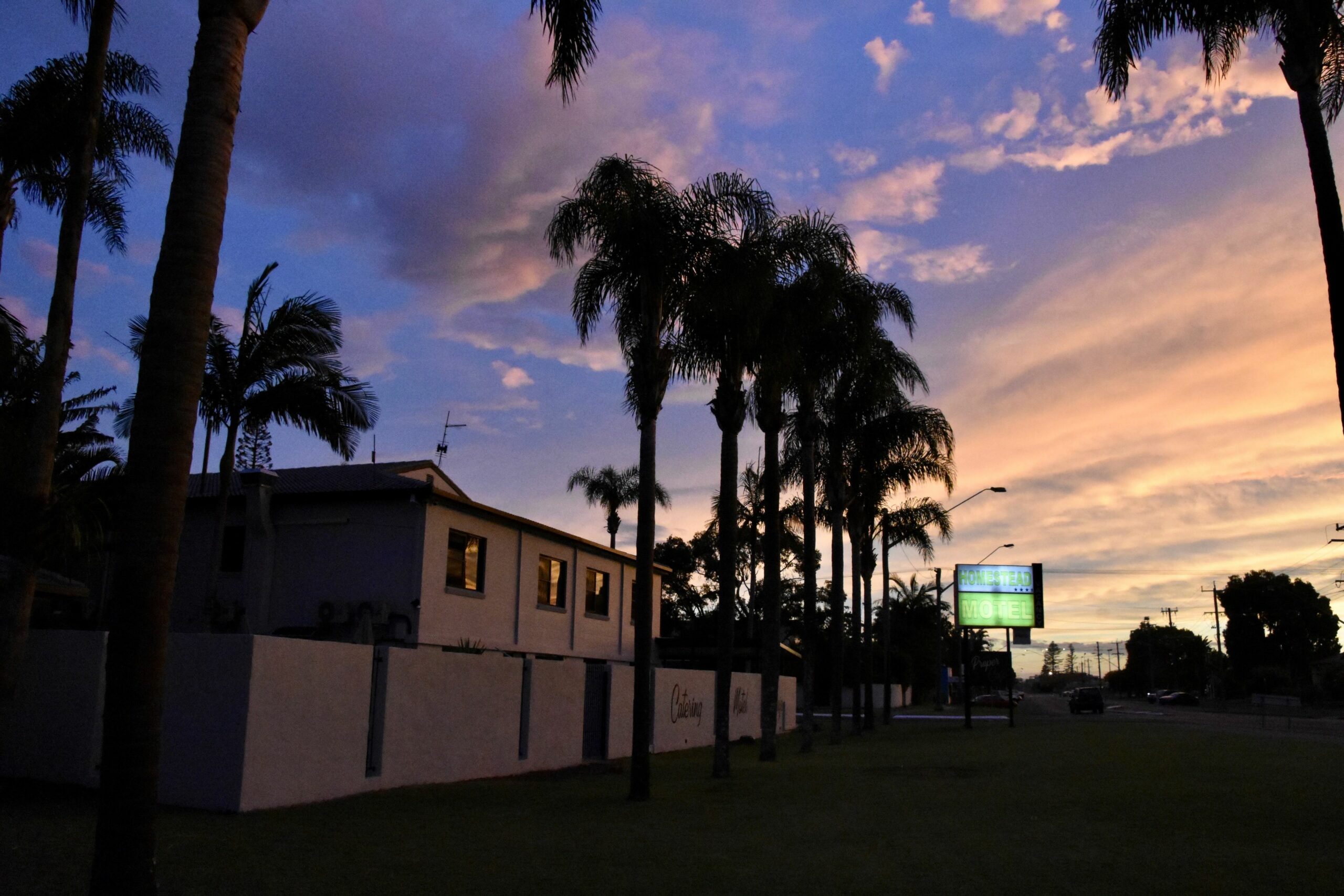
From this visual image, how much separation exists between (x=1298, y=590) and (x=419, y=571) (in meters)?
97.6

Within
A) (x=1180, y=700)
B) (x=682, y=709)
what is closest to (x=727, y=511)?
(x=682, y=709)

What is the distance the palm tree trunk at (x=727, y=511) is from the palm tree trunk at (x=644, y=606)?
14.0 ft

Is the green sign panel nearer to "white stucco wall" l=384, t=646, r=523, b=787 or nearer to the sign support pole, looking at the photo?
the sign support pole

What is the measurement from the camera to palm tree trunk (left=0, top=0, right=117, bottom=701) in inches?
481

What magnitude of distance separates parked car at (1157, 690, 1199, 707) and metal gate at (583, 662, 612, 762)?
7624cm

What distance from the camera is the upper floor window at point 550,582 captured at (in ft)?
92.9

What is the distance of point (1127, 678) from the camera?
16638 cm

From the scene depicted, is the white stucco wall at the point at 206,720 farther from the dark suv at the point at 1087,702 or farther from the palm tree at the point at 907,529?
the dark suv at the point at 1087,702

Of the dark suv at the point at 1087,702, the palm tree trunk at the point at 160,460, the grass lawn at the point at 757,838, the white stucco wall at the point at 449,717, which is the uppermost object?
the palm tree trunk at the point at 160,460

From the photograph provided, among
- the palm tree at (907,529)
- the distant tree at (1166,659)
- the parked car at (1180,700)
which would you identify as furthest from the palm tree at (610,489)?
the distant tree at (1166,659)

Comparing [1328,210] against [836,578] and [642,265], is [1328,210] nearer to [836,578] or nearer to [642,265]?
[642,265]

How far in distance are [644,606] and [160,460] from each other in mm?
8794

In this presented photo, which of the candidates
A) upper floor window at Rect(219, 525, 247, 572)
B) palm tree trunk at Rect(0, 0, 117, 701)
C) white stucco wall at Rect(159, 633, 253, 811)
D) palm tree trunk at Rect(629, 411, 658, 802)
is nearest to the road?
palm tree trunk at Rect(629, 411, 658, 802)

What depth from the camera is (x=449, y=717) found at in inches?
632
